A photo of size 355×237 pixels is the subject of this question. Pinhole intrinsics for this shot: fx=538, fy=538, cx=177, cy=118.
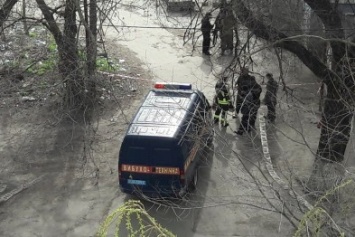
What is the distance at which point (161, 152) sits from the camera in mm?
9641

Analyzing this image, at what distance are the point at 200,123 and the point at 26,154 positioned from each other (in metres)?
4.41

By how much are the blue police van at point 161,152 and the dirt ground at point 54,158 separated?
1.05 m

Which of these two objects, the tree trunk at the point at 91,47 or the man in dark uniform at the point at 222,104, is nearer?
the tree trunk at the point at 91,47

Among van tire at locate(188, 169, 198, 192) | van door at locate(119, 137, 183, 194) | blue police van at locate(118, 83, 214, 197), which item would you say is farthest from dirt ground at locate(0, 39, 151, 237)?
van tire at locate(188, 169, 198, 192)

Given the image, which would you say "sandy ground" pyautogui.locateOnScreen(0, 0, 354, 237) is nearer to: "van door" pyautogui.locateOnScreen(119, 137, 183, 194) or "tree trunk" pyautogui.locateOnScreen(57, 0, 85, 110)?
"van door" pyautogui.locateOnScreen(119, 137, 183, 194)

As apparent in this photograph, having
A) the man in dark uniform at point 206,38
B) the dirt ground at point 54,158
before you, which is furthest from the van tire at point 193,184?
the man in dark uniform at point 206,38

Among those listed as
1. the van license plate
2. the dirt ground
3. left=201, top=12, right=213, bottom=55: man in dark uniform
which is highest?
left=201, top=12, right=213, bottom=55: man in dark uniform

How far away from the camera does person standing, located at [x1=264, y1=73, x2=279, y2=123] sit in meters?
12.8

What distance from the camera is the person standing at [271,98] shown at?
1277 cm

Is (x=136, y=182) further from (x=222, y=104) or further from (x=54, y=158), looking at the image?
(x=222, y=104)

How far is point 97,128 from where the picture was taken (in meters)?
12.8

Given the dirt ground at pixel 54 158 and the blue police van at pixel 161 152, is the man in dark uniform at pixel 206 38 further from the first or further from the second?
the blue police van at pixel 161 152

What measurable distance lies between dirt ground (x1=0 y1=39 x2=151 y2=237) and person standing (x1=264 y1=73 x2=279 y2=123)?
353cm

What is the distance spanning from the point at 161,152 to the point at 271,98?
4.40 meters
